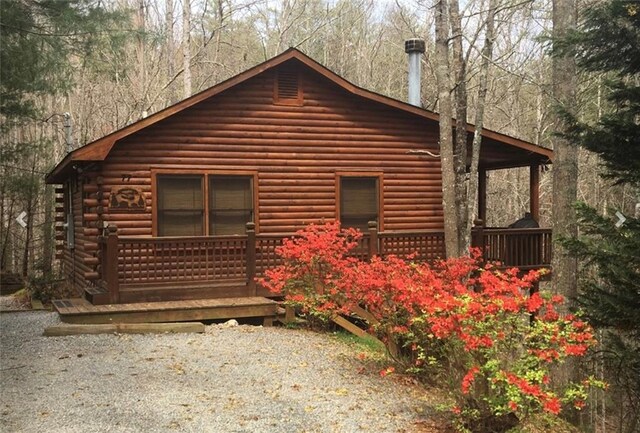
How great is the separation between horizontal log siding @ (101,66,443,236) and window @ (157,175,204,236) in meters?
0.26

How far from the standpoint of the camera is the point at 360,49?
35031mm

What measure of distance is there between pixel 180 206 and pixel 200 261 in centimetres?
153

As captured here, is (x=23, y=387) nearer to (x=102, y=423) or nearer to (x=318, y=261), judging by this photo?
(x=102, y=423)

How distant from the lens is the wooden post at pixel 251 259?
11469 millimetres

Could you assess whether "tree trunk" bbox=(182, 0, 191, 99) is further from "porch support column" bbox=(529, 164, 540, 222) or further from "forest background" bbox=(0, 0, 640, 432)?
"porch support column" bbox=(529, 164, 540, 222)

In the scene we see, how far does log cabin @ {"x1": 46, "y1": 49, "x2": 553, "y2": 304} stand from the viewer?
11477 millimetres

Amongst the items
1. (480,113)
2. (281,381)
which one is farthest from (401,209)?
(281,381)

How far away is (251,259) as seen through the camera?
1153cm

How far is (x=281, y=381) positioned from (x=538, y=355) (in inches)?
121

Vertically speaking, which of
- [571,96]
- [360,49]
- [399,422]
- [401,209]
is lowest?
[399,422]

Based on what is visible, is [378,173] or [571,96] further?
[378,173]

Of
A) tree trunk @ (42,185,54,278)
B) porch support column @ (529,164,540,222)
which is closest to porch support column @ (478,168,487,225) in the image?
porch support column @ (529,164,540,222)

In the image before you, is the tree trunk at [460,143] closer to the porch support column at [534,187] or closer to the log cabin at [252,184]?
the log cabin at [252,184]

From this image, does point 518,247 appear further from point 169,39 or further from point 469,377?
point 169,39
